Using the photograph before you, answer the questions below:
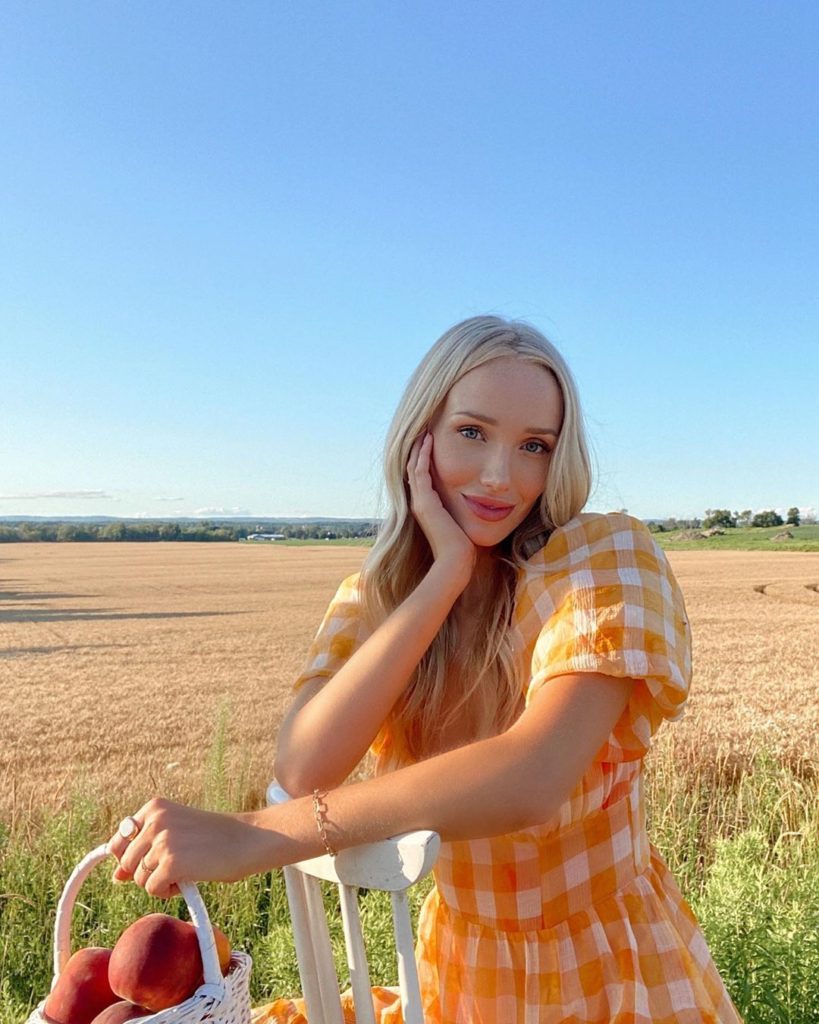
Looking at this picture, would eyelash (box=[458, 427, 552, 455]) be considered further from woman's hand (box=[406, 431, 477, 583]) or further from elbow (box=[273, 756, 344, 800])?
elbow (box=[273, 756, 344, 800])

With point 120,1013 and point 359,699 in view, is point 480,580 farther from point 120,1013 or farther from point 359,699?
point 120,1013

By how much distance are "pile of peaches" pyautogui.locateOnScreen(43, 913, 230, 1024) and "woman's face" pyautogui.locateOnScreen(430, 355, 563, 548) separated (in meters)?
0.84

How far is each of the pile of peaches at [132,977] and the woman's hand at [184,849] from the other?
63 mm

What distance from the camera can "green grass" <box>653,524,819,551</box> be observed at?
51969 mm

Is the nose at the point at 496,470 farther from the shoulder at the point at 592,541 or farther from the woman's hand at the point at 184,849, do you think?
the woman's hand at the point at 184,849

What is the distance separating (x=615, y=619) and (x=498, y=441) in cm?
42

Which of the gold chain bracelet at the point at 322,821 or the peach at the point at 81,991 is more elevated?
the gold chain bracelet at the point at 322,821

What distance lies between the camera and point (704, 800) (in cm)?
497

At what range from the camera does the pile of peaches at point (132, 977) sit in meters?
1.18

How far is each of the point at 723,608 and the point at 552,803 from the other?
2127 centimetres

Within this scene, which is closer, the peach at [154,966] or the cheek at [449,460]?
the peach at [154,966]

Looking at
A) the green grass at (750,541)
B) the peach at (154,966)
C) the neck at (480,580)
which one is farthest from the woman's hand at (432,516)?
the green grass at (750,541)

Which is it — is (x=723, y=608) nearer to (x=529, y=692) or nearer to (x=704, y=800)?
(x=704, y=800)

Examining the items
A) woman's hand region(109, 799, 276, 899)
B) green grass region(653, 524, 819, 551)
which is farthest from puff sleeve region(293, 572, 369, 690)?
green grass region(653, 524, 819, 551)
